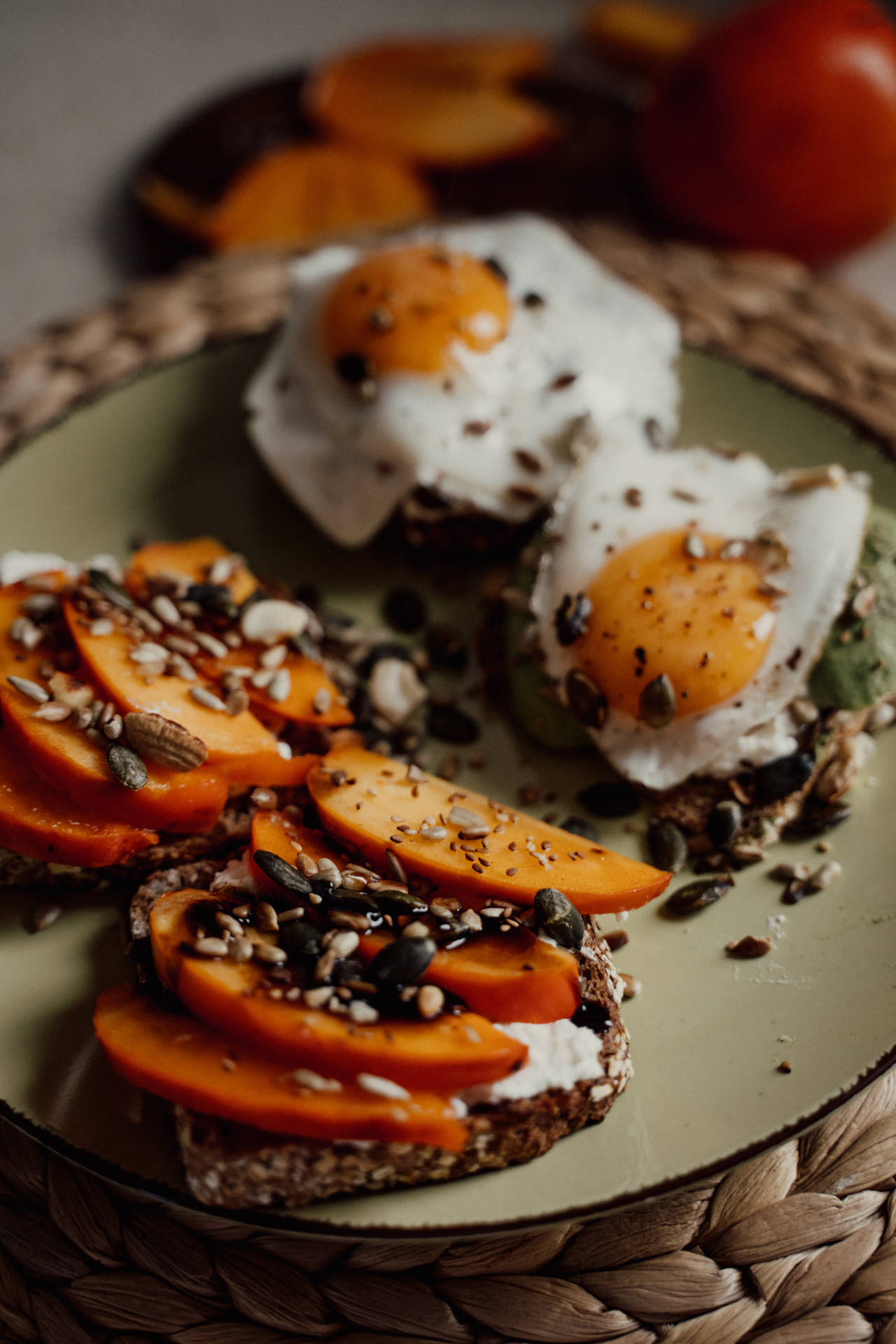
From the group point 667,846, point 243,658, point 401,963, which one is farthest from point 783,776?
point 243,658

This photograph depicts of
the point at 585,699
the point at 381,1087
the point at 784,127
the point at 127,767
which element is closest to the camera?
the point at 381,1087

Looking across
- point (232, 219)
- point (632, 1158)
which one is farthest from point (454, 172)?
point (632, 1158)

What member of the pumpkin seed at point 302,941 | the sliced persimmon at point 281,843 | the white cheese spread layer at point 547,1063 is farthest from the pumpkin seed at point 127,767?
the white cheese spread layer at point 547,1063

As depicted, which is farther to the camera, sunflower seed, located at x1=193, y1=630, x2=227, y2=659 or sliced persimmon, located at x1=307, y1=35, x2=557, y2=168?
sliced persimmon, located at x1=307, y1=35, x2=557, y2=168

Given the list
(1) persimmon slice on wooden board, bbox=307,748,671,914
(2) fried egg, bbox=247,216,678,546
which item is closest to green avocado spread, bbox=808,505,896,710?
(1) persimmon slice on wooden board, bbox=307,748,671,914

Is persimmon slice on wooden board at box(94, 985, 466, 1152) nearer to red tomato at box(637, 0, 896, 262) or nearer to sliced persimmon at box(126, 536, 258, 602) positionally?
sliced persimmon at box(126, 536, 258, 602)

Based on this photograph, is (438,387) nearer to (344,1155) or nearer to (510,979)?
(510,979)
